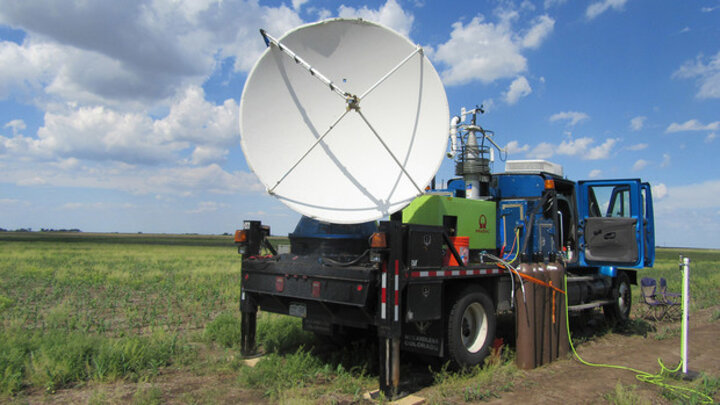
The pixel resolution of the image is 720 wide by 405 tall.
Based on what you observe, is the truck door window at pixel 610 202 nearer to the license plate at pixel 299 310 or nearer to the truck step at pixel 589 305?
the truck step at pixel 589 305

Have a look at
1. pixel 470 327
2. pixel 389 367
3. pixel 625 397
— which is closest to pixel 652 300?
pixel 470 327

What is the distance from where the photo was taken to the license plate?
6191mm

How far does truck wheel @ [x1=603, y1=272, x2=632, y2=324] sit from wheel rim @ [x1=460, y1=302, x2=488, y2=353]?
17.1 feet

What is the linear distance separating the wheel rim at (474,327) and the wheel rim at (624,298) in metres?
5.48

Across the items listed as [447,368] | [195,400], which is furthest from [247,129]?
[447,368]

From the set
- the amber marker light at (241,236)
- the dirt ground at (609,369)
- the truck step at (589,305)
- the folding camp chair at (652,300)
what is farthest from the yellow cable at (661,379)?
the amber marker light at (241,236)

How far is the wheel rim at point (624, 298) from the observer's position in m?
10.9

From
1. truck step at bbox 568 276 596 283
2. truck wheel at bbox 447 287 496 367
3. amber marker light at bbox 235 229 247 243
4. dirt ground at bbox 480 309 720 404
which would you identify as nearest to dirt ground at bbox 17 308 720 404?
dirt ground at bbox 480 309 720 404

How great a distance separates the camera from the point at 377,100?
6566 mm

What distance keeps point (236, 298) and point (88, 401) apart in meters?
8.39

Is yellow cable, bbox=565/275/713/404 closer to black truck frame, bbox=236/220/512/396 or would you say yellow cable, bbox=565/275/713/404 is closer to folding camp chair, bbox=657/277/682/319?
black truck frame, bbox=236/220/512/396

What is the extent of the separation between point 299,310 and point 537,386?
3129 mm

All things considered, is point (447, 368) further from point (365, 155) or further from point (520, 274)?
point (365, 155)

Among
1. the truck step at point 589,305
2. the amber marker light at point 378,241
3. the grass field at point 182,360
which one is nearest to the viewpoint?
the amber marker light at point 378,241
